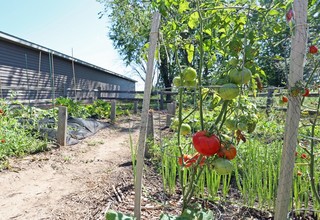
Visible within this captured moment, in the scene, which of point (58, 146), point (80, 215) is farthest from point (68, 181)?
point (58, 146)

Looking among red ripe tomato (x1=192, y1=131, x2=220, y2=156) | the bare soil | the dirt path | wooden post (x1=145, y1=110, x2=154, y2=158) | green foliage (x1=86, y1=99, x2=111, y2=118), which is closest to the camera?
red ripe tomato (x1=192, y1=131, x2=220, y2=156)

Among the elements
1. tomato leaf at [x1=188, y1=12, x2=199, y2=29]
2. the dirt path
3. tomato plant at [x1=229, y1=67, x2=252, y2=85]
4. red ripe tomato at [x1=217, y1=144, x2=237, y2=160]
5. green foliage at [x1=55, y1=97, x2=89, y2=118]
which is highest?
tomato leaf at [x1=188, y1=12, x2=199, y2=29]

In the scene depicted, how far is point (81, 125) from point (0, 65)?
6.41 meters

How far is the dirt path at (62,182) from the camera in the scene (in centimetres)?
228

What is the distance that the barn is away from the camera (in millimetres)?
10195

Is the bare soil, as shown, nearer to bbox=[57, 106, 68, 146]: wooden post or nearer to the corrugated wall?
bbox=[57, 106, 68, 146]: wooden post

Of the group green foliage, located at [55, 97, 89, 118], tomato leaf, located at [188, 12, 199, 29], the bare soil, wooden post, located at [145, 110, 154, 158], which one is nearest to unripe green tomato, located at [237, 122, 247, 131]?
tomato leaf, located at [188, 12, 199, 29]

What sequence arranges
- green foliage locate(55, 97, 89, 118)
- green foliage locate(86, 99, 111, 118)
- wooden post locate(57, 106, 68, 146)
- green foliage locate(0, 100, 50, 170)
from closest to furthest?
green foliage locate(0, 100, 50, 170) < wooden post locate(57, 106, 68, 146) < green foliage locate(55, 97, 89, 118) < green foliage locate(86, 99, 111, 118)

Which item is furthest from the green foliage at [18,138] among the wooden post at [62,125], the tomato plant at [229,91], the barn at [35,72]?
the tomato plant at [229,91]

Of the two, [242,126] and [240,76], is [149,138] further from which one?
[240,76]

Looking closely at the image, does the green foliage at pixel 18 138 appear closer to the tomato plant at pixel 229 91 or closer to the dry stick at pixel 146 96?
the dry stick at pixel 146 96

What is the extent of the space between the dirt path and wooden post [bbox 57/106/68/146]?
21 cm

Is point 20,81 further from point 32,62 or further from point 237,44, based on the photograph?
point 237,44

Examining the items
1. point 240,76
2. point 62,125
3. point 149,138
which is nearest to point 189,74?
point 240,76
